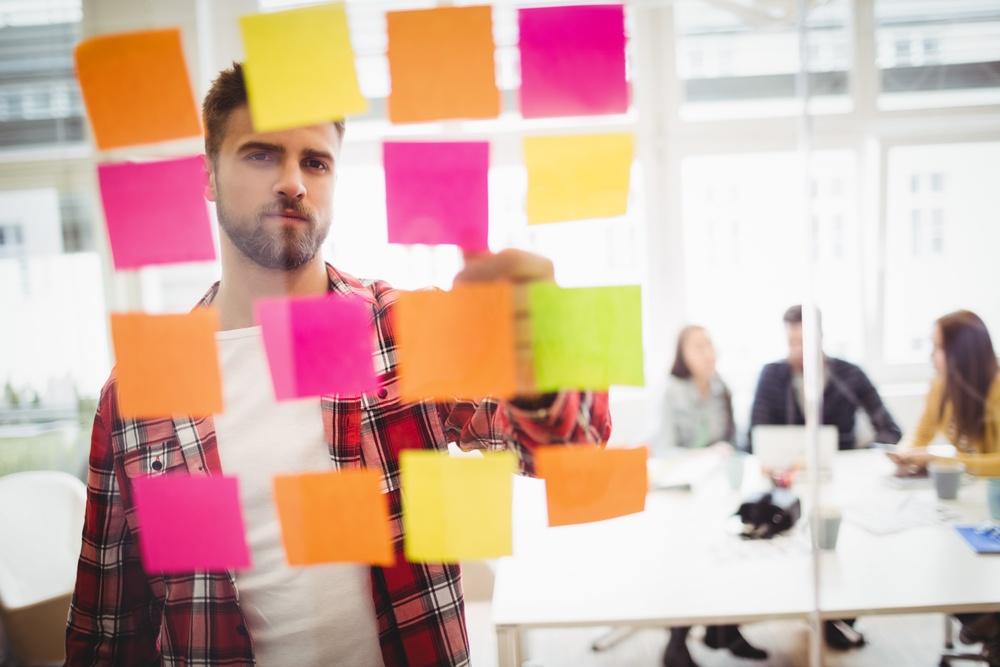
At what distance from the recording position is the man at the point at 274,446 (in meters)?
0.57

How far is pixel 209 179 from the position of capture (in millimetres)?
585

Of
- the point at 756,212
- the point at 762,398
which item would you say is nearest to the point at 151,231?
the point at 756,212

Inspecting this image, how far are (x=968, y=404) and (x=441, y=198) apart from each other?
2.63ft

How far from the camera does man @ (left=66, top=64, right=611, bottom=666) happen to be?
0.57 meters

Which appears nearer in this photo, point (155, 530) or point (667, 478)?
point (155, 530)

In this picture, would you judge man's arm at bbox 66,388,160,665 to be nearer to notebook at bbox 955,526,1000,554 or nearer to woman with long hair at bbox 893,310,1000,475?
woman with long hair at bbox 893,310,1000,475

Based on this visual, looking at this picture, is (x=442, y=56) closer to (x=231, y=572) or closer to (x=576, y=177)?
(x=576, y=177)

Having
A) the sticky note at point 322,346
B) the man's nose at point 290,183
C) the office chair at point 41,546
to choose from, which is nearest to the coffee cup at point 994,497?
the sticky note at point 322,346

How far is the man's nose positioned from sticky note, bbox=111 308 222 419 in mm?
144

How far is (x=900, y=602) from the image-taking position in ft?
3.15

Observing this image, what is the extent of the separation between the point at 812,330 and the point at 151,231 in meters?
0.73

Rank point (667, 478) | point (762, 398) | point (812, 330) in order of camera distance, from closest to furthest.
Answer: point (812, 330) < point (762, 398) < point (667, 478)

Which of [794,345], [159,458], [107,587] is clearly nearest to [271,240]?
[159,458]

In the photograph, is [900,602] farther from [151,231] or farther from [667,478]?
[151,231]
